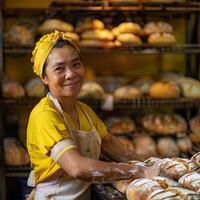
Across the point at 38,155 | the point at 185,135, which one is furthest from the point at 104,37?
the point at 38,155

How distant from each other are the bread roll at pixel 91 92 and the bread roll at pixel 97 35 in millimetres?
350

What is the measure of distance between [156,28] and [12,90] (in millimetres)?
1183

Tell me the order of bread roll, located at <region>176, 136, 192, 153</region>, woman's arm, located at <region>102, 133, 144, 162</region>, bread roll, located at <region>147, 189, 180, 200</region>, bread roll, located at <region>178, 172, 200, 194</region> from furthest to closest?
bread roll, located at <region>176, 136, 192, 153</region> → woman's arm, located at <region>102, 133, 144, 162</region> → bread roll, located at <region>178, 172, 200, 194</region> → bread roll, located at <region>147, 189, 180, 200</region>

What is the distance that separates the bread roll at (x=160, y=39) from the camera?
3.43 metres

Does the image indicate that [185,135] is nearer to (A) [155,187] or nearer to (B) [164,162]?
(B) [164,162]

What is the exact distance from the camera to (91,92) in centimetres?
339

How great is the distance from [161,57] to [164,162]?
2.25 meters

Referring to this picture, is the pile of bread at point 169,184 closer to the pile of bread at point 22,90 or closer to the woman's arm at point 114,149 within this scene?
the woman's arm at point 114,149

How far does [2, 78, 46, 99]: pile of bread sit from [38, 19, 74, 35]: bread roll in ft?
1.27

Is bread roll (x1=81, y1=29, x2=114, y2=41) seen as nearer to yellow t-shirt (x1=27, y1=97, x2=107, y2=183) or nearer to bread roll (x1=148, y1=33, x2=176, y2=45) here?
bread roll (x1=148, y1=33, x2=176, y2=45)

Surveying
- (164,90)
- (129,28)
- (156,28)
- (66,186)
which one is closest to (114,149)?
(66,186)

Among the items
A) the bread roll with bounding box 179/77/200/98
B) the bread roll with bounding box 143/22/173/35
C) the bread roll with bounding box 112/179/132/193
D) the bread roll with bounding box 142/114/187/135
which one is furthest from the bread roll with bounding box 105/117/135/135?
the bread roll with bounding box 112/179/132/193

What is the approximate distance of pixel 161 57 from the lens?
398 cm

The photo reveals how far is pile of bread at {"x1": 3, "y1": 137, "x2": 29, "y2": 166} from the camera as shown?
3362 millimetres
